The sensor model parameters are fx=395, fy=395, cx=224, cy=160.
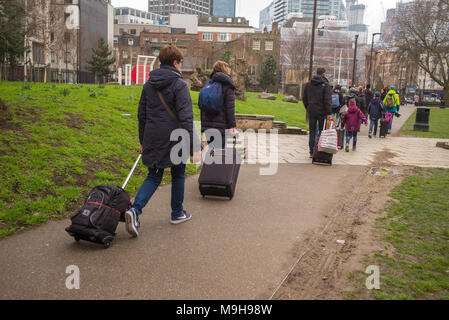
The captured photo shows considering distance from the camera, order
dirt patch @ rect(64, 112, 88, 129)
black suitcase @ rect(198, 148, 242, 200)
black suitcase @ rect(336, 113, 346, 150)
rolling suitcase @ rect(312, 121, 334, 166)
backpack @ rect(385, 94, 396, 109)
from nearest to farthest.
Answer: black suitcase @ rect(198, 148, 242, 200) → dirt patch @ rect(64, 112, 88, 129) → rolling suitcase @ rect(312, 121, 334, 166) → black suitcase @ rect(336, 113, 346, 150) → backpack @ rect(385, 94, 396, 109)

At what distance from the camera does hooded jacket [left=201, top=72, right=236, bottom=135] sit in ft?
18.9

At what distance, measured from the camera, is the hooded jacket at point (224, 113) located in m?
5.77

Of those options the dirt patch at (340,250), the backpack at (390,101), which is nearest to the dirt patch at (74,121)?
the dirt patch at (340,250)

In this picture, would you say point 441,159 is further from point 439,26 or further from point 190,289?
point 439,26

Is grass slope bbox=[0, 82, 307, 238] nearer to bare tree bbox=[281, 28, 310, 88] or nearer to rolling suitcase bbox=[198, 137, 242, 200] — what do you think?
rolling suitcase bbox=[198, 137, 242, 200]

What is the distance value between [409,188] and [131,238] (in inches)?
190

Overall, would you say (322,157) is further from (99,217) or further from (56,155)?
(99,217)

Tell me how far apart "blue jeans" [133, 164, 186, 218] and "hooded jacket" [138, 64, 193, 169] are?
14 centimetres

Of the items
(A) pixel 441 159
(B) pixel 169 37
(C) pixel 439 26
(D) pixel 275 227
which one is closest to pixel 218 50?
(B) pixel 169 37

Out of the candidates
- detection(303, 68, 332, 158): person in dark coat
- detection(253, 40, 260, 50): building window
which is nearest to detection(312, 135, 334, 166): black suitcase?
detection(303, 68, 332, 158): person in dark coat

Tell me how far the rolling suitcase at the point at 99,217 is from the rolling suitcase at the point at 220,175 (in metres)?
1.82

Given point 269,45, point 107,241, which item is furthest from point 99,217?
point 269,45

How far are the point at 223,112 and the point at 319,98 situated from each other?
3.85 m

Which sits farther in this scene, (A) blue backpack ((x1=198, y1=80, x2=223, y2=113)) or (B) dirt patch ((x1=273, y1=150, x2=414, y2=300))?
(A) blue backpack ((x1=198, y1=80, x2=223, y2=113))
